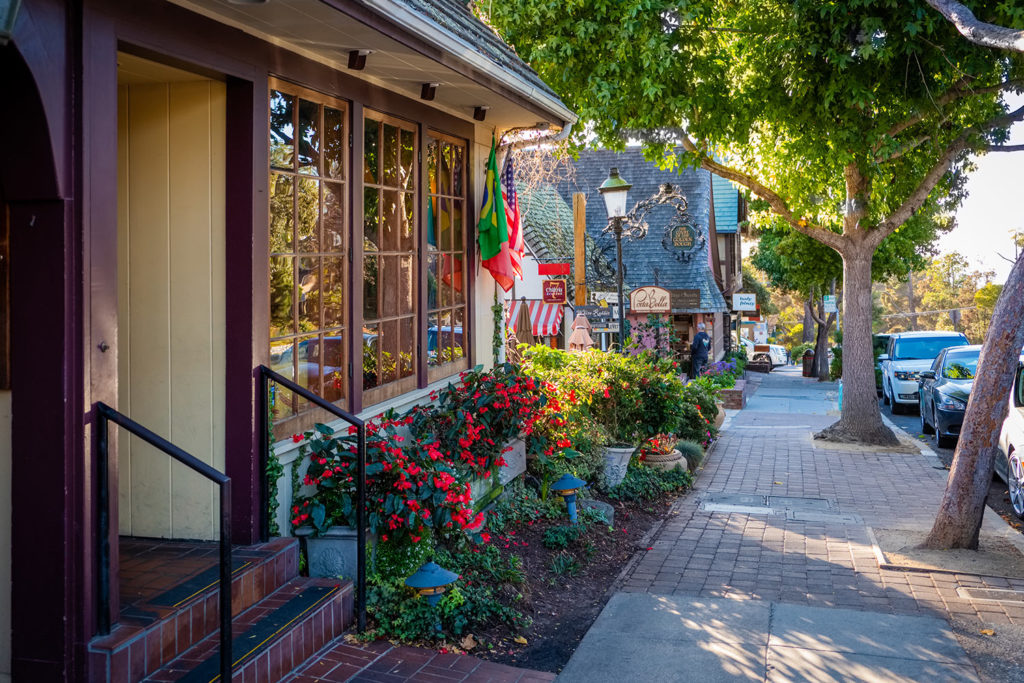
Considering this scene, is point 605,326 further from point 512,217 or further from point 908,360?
point 512,217

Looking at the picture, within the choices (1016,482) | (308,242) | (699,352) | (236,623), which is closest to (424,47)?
(308,242)

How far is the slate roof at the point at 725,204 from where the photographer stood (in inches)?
1303

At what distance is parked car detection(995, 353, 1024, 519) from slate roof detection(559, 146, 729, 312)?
1369cm

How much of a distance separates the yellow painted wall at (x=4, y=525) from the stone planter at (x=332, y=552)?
1753 mm

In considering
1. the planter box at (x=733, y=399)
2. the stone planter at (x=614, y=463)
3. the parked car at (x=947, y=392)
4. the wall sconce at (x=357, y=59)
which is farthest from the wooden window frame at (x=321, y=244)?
the planter box at (x=733, y=399)

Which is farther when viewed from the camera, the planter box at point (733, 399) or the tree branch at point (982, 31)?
the planter box at point (733, 399)

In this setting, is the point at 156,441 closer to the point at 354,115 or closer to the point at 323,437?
the point at 323,437

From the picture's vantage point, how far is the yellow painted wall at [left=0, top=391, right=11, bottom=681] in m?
3.96

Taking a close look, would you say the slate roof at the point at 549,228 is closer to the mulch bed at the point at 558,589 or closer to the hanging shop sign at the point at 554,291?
the hanging shop sign at the point at 554,291

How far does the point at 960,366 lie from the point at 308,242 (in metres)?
12.5

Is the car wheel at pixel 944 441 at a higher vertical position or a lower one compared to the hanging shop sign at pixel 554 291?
lower

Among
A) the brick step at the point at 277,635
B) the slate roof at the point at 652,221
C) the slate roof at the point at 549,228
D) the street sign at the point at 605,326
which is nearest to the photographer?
the brick step at the point at 277,635

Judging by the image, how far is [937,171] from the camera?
13750 millimetres

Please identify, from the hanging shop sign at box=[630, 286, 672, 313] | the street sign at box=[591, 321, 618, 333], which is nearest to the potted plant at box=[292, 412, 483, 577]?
the hanging shop sign at box=[630, 286, 672, 313]
